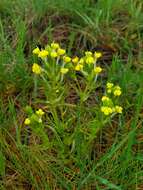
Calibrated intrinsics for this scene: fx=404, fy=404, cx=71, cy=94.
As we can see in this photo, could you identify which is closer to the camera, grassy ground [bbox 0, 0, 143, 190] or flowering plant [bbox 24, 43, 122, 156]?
flowering plant [bbox 24, 43, 122, 156]

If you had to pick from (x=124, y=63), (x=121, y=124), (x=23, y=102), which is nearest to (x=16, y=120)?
(x=23, y=102)

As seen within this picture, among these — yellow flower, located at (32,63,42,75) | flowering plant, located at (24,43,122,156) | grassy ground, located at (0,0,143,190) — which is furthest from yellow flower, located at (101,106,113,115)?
yellow flower, located at (32,63,42,75)

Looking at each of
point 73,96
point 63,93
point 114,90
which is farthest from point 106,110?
point 73,96

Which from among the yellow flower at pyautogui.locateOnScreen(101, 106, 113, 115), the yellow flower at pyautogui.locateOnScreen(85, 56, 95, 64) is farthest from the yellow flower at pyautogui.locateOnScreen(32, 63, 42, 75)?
the yellow flower at pyautogui.locateOnScreen(101, 106, 113, 115)

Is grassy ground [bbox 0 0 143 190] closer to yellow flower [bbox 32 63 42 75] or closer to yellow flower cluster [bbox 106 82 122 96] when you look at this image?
yellow flower cluster [bbox 106 82 122 96]

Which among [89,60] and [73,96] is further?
[73,96]

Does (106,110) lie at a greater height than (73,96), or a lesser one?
greater

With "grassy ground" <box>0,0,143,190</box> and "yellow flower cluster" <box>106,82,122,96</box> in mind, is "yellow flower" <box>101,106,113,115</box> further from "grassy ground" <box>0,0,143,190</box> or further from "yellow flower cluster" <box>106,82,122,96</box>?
"grassy ground" <box>0,0,143,190</box>

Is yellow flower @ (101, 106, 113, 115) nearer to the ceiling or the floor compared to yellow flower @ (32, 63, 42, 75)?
nearer to the floor

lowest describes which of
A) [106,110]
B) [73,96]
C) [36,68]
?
[73,96]

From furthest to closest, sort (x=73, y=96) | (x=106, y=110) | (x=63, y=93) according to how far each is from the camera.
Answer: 1. (x=73, y=96)
2. (x=63, y=93)
3. (x=106, y=110)

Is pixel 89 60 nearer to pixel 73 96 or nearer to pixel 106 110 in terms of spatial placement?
pixel 106 110
